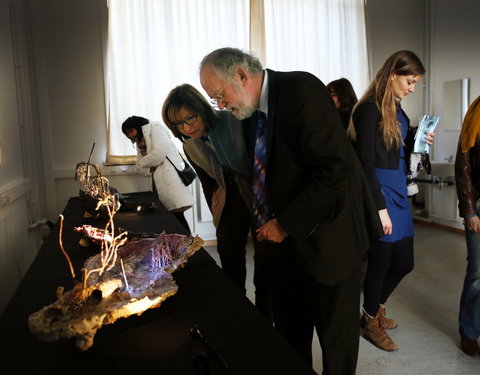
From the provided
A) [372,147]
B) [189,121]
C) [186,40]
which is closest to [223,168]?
[189,121]

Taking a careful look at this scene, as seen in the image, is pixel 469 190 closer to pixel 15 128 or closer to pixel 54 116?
pixel 15 128

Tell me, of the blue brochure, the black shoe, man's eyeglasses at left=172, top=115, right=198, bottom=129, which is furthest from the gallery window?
the black shoe

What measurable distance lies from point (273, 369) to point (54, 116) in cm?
386

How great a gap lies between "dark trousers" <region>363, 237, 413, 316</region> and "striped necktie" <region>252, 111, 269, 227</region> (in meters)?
0.94

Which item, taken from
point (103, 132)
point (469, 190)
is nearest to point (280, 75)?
point (469, 190)

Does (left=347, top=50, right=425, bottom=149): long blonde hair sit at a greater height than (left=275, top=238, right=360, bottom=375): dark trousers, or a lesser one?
greater

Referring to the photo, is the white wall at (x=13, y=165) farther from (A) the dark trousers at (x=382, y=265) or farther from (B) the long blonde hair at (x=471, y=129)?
(B) the long blonde hair at (x=471, y=129)

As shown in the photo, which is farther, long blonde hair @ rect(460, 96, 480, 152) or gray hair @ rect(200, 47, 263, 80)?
long blonde hair @ rect(460, 96, 480, 152)

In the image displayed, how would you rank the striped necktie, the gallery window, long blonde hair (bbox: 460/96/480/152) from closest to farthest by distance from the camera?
the striped necktie → long blonde hair (bbox: 460/96/480/152) → the gallery window

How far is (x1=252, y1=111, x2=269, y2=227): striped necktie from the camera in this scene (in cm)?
131

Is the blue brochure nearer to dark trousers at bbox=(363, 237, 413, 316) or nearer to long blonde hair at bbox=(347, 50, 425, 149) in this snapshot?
long blonde hair at bbox=(347, 50, 425, 149)

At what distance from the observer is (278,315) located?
1576 mm

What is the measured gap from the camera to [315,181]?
118 cm

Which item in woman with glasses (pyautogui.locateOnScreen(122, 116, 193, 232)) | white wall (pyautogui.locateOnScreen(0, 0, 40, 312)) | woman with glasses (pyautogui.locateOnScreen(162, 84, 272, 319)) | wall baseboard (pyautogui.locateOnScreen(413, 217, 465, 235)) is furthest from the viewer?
wall baseboard (pyautogui.locateOnScreen(413, 217, 465, 235))
